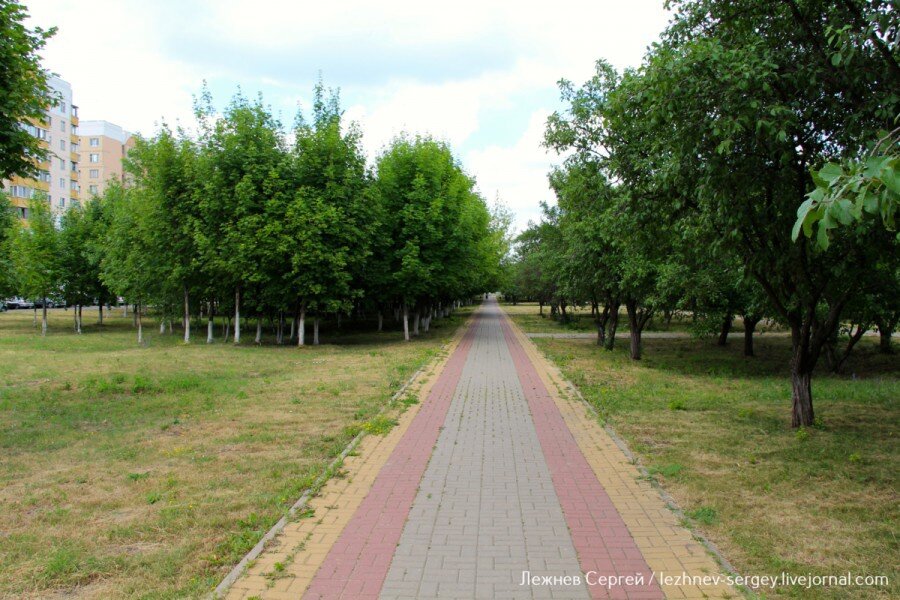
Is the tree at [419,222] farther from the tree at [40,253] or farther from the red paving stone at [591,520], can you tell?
the tree at [40,253]

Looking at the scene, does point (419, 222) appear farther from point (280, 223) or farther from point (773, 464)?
point (773, 464)

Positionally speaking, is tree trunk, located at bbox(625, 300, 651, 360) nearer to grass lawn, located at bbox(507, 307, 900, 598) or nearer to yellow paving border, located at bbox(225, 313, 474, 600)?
grass lawn, located at bbox(507, 307, 900, 598)

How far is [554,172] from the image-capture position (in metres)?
24.1

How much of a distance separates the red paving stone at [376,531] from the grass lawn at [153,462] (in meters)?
0.79

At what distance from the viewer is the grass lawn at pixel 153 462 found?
4.38 meters

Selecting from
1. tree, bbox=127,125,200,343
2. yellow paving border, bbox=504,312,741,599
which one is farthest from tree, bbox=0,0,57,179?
tree, bbox=127,125,200,343

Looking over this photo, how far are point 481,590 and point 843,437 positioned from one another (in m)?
7.32

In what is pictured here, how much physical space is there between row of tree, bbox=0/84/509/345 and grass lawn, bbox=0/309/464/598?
26.0 feet

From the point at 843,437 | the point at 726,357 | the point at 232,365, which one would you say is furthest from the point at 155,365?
the point at 726,357

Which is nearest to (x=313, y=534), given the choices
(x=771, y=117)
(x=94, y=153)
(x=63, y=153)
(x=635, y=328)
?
(x=771, y=117)

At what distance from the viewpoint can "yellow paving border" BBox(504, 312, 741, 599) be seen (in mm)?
4211

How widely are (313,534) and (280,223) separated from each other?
1934 centimetres

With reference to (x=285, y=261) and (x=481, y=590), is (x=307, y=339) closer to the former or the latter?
(x=285, y=261)

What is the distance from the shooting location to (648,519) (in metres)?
5.29
